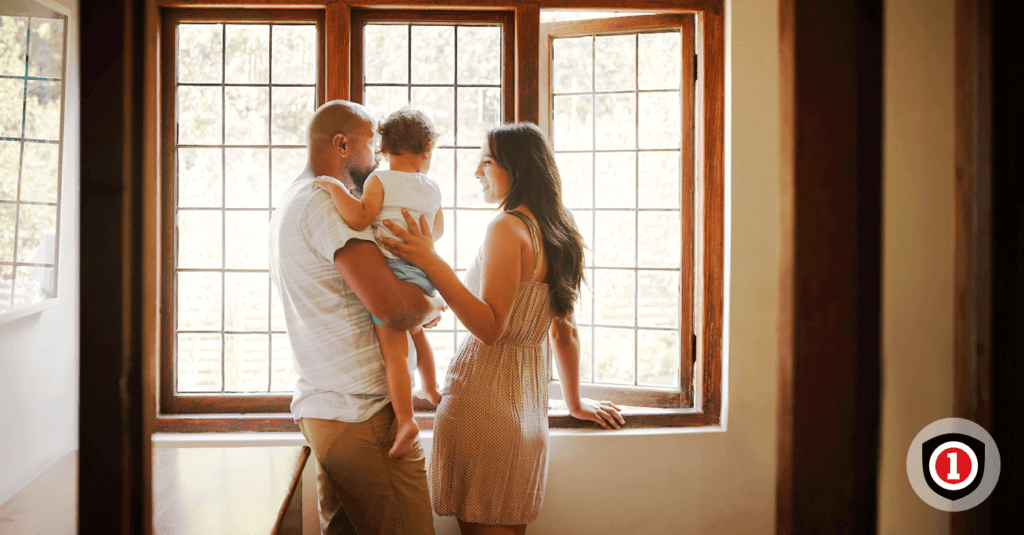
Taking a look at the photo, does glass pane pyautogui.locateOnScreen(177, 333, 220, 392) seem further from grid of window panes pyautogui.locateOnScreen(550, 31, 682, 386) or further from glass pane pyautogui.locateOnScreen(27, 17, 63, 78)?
grid of window panes pyautogui.locateOnScreen(550, 31, 682, 386)

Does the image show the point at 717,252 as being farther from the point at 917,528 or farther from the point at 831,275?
the point at 831,275

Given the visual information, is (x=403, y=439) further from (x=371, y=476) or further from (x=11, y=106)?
(x=11, y=106)

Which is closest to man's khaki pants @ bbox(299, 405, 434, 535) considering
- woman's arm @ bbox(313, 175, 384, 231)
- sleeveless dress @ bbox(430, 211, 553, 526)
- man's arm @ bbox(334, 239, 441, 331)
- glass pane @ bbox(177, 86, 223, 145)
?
sleeveless dress @ bbox(430, 211, 553, 526)

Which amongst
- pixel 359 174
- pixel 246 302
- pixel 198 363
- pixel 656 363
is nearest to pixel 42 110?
pixel 246 302

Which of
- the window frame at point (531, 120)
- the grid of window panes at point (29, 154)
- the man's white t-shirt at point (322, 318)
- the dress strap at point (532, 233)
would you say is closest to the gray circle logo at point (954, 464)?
the window frame at point (531, 120)

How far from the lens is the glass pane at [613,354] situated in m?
2.52

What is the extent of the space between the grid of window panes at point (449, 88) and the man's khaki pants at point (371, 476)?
1075 millimetres

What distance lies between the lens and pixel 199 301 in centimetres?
238

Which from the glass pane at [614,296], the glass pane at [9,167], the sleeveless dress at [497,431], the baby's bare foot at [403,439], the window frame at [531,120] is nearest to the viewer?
the baby's bare foot at [403,439]

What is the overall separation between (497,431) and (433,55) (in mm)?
1760

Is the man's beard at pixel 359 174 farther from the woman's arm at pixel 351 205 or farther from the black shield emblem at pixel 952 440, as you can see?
the black shield emblem at pixel 952 440

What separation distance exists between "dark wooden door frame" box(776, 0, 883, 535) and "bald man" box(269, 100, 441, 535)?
1091 millimetres

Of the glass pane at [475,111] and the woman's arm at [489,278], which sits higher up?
the glass pane at [475,111]

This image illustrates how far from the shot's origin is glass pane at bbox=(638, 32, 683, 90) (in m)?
2.42
